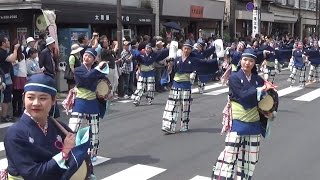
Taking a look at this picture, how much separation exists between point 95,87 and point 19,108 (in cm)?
494

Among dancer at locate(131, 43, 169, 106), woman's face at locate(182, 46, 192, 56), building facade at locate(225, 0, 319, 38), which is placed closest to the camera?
woman's face at locate(182, 46, 192, 56)

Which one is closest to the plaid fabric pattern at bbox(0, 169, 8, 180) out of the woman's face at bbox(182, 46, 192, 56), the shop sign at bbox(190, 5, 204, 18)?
the woman's face at bbox(182, 46, 192, 56)

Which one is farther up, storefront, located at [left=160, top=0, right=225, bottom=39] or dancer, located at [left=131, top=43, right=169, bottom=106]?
storefront, located at [left=160, top=0, right=225, bottom=39]

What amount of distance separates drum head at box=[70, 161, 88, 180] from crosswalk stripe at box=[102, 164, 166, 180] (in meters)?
3.60

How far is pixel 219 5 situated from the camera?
30109mm

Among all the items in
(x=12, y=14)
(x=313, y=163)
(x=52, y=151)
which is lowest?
(x=313, y=163)

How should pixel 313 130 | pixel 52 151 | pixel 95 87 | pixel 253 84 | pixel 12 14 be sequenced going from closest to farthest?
pixel 52 151, pixel 253 84, pixel 95 87, pixel 313 130, pixel 12 14

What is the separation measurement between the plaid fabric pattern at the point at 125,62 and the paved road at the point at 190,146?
1676 mm

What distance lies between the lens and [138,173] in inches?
267

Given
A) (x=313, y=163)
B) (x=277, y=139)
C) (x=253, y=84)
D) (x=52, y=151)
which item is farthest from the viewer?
(x=277, y=139)

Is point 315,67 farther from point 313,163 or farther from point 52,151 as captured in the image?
point 52,151

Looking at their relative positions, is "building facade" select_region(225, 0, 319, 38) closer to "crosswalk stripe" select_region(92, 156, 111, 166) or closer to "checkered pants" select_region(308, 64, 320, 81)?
"checkered pants" select_region(308, 64, 320, 81)

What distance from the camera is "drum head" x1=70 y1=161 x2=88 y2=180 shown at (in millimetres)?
2887

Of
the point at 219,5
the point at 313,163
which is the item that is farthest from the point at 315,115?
the point at 219,5
